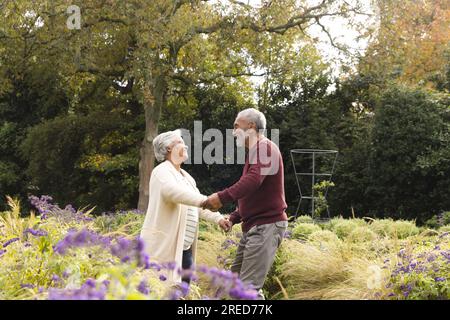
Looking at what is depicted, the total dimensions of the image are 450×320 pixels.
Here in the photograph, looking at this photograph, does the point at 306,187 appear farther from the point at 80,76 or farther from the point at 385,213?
the point at 80,76

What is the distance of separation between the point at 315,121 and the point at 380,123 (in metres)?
1.88

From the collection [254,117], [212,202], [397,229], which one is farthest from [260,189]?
[397,229]

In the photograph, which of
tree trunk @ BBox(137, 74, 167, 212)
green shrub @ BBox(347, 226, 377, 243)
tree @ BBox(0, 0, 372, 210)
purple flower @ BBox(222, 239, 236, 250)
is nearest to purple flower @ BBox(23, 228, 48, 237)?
purple flower @ BBox(222, 239, 236, 250)

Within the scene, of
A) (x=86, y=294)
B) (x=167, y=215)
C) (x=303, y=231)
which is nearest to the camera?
(x=86, y=294)

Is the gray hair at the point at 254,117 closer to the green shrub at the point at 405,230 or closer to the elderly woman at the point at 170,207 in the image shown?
the elderly woman at the point at 170,207

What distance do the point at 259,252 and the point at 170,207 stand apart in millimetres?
674

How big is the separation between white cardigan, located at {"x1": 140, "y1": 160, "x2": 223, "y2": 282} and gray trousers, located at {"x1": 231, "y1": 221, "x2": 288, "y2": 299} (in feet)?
1.54

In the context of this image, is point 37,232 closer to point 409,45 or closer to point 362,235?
point 362,235

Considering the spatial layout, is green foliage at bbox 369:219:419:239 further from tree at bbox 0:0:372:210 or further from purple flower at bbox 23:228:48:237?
purple flower at bbox 23:228:48:237

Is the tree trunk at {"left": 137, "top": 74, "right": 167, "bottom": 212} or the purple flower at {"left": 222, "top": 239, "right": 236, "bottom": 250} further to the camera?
the tree trunk at {"left": 137, "top": 74, "right": 167, "bottom": 212}

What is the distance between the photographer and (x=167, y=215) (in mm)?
4332

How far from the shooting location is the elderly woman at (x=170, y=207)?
13.9 ft

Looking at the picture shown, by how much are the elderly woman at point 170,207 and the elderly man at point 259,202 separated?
0.70ft

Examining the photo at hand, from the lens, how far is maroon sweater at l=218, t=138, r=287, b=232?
4.35m
